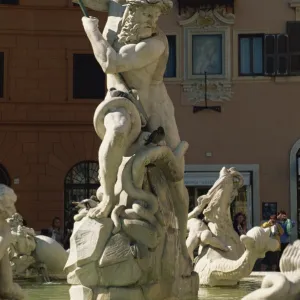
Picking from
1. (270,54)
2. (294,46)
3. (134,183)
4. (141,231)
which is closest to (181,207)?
(134,183)

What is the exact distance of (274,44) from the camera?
3506 cm

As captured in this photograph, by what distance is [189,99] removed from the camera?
1396 inches

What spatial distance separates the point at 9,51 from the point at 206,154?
258 inches

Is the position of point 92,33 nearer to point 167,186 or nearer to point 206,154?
point 167,186

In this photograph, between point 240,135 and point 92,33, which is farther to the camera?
point 240,135

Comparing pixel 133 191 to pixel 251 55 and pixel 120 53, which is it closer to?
pixel 120 53

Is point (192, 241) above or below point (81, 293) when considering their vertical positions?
above

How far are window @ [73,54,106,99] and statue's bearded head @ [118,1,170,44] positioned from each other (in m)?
25.1

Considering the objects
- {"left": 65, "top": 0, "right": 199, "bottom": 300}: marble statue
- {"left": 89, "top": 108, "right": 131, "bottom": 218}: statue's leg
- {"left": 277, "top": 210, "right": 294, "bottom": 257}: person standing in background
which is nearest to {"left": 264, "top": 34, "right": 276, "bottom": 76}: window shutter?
{"left": 277, "top": 210, "right": 294, "bottom": 257}: person standing in background

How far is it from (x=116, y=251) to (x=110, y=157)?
2.23ft

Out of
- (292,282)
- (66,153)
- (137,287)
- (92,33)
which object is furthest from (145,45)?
(66,153)

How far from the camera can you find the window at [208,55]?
35.2 metres

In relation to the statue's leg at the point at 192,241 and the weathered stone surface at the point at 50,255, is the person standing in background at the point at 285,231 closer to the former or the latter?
the weathered stone surface at the point at 50,255

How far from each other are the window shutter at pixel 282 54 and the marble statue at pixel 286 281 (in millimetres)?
30338
